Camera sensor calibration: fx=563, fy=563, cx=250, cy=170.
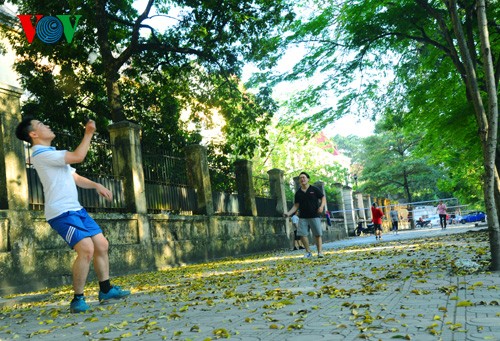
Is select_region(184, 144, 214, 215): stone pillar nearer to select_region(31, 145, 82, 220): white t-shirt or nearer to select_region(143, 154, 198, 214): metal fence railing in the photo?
select_region(143, 154, 198, 214): metal fence railing

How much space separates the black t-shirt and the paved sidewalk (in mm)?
4595

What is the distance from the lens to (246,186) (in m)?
Answer: 20.3

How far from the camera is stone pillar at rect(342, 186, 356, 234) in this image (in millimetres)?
37594

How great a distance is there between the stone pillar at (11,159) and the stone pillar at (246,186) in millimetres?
10790

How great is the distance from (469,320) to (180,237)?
11473mm

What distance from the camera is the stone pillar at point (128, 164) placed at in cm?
1307

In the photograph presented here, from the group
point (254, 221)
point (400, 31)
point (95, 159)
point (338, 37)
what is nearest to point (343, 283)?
point (95, 159)

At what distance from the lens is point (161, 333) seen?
4.32 m

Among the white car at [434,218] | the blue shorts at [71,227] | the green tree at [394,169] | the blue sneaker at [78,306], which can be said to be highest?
the green tree at [394,169]

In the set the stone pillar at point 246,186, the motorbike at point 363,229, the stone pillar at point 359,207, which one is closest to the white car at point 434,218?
the stone pillar at point 359,207

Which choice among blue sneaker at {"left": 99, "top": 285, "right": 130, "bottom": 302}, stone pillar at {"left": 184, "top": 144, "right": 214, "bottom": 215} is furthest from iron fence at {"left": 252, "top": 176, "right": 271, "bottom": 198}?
blue sneaker at {"left": 99, "top": 285, "right": 130, "bottom": 302}

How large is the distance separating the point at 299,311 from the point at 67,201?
275cm

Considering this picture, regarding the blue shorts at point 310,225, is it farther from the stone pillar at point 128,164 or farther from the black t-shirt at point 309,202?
the stone pillar at point 128,164

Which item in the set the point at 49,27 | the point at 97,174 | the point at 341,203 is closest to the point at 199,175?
the point at 97,174
